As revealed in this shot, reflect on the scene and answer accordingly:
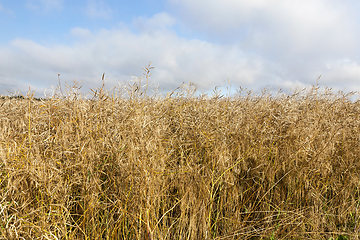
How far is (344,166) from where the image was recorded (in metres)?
2.86

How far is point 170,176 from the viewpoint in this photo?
2291 millimetres

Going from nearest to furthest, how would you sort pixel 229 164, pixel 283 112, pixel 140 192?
pixel 140 192 → pixel 229 164 → pixel 283 112

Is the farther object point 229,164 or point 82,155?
point 229,164

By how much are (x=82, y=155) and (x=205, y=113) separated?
1643 millimetres

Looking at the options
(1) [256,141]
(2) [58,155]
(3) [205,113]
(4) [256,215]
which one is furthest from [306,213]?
(2) [58,155]

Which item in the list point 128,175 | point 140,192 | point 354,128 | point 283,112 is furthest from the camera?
point 354,128

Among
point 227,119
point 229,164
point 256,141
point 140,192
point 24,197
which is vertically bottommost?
point 24,197

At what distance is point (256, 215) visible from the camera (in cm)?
241

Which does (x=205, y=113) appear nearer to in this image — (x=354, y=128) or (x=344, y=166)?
(x=344, y=166)

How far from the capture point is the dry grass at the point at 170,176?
1.78 metres

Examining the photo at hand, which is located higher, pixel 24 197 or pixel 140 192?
pixel 140 192

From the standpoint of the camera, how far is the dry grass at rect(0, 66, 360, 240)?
5.82ft

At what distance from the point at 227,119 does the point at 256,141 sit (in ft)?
1.60

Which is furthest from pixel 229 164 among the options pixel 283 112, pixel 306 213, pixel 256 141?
pixel 283 112
